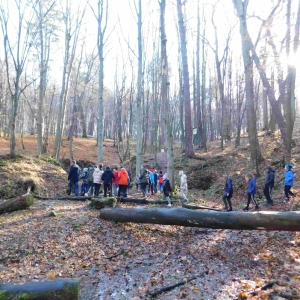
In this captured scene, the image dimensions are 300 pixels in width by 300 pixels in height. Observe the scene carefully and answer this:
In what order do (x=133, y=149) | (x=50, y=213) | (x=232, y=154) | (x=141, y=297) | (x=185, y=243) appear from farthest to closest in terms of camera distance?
(x=133, y=149)
(x=232, y=154)
(x=50, y=213)
(x=185, y=243)
(x=141, y=297)

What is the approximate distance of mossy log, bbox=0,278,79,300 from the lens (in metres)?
3.98

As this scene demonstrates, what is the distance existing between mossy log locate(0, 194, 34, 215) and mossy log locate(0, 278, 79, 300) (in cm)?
631

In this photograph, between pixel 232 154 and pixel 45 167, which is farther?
pixel 232 154

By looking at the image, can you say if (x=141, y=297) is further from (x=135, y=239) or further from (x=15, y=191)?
(x=15, y=191)

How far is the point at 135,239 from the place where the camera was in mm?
7637

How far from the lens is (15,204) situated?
10.0 meters

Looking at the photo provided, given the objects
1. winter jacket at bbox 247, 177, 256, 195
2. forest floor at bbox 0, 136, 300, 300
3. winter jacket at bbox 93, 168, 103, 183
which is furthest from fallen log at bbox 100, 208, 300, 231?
winter jacket at bbox 247, 177, 256, 195

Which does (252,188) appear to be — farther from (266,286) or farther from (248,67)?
(248,67)

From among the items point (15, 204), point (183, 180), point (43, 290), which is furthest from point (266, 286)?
point (15, 204)

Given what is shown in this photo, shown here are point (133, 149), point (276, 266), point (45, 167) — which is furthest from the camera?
point (133, 149)

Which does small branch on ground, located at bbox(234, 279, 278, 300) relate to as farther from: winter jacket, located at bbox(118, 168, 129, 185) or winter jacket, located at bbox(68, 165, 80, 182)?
winter jacket, located at bbox(68, 165, 80, 182)

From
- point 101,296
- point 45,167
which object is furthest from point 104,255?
point 45,167

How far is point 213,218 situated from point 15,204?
7173 mm

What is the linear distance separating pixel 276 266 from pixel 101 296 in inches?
141
